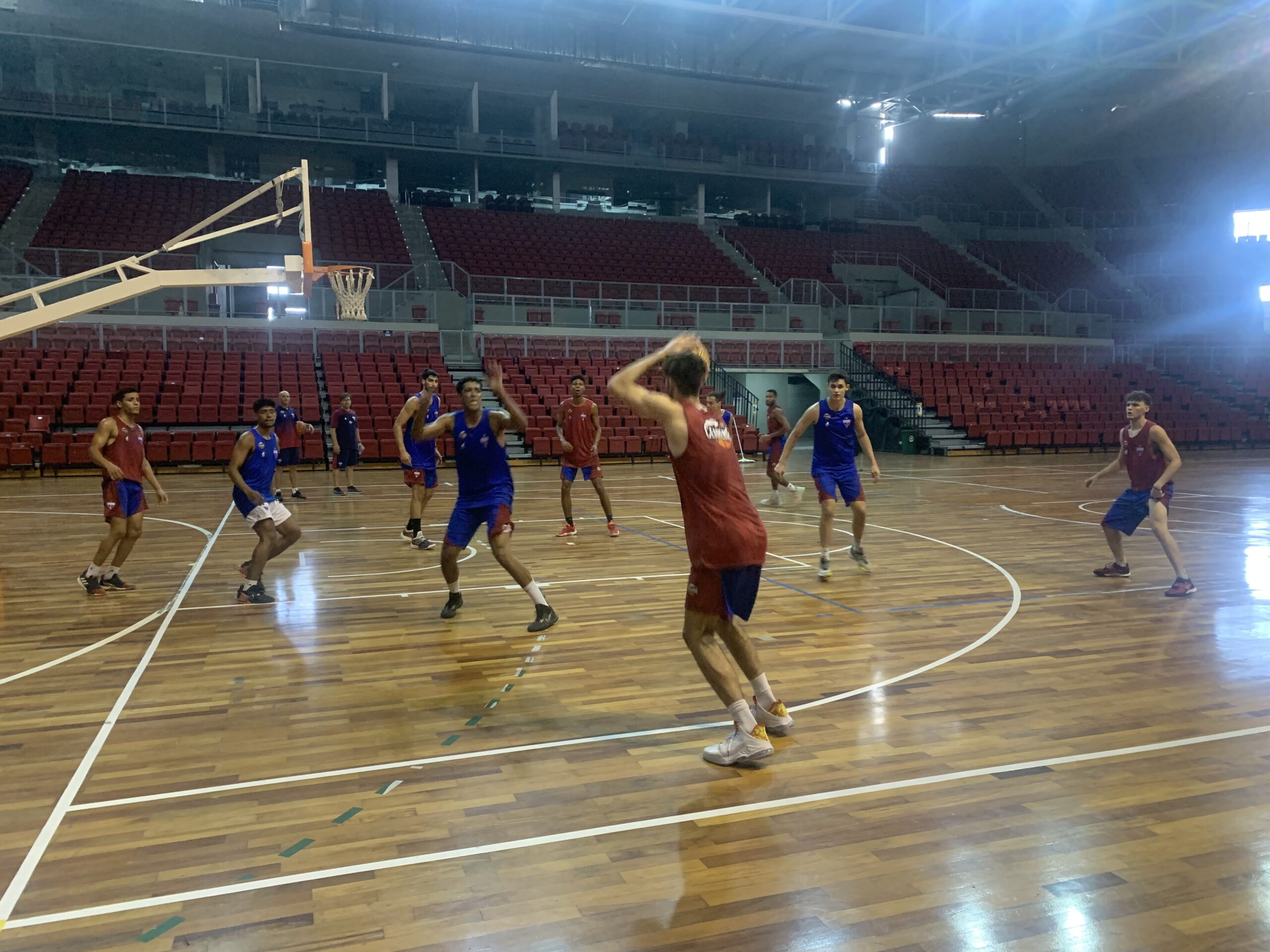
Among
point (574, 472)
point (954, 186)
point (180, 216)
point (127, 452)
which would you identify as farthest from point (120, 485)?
point (954, 186)

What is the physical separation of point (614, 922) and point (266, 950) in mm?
1010

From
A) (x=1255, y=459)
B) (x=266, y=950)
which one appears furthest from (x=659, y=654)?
(x=1255, y=459)

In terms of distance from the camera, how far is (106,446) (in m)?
7.71

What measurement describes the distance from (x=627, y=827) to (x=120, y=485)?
6.21 metres

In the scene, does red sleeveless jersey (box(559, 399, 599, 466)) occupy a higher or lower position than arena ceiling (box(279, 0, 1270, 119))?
lower

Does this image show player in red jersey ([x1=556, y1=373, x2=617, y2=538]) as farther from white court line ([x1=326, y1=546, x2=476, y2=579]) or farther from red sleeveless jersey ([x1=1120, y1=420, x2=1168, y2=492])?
red sleeveless jersey ([x1=1120, y1=420, x2=1168, y2=492])

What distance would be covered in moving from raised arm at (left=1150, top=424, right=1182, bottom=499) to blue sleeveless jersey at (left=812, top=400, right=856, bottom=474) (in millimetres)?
2488

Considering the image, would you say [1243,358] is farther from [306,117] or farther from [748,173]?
[306,117]

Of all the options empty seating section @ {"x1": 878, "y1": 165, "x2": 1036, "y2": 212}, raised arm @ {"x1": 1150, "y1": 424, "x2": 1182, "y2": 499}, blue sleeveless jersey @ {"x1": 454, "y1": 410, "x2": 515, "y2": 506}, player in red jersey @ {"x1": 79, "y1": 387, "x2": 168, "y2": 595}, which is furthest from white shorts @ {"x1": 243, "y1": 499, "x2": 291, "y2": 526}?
empty seating section @ {"x1": 878, "y1": 165, "x2": 1036, "y2": 212}

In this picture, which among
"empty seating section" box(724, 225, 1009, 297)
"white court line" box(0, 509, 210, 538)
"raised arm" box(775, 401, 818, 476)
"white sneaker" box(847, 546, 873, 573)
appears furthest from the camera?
"empty seating section" box(724, 225, 1009, 297)

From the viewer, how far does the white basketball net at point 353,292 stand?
69.3 ft

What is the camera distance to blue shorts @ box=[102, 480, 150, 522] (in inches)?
306

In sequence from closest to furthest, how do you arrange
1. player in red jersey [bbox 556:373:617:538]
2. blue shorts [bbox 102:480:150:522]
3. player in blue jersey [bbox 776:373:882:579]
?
1. blue shorts [bbox 102:480:150:522]
2. player in blue jersey [bbox 776:373:882:579]
3. player in red jersey [bbox 556:373:617:538]

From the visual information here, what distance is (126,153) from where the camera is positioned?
30.5 metres
